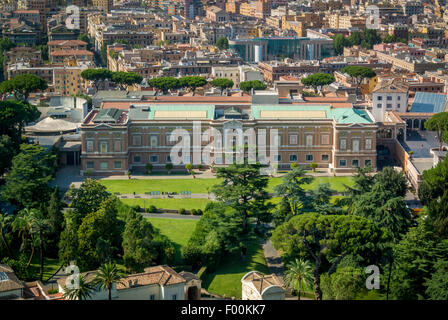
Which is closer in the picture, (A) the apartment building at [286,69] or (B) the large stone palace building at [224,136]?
(B) the large stone palace building at [224,136]

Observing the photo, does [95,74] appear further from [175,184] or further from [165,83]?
[175,184]

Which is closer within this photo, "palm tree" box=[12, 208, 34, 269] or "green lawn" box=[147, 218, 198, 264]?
"palm tree" box=[12, 208, 34, 269]

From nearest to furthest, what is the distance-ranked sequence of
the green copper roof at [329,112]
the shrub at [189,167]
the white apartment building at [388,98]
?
the green copper roof at [329,112]
the shrub at [189,167]
the white apartment building at [388,98]

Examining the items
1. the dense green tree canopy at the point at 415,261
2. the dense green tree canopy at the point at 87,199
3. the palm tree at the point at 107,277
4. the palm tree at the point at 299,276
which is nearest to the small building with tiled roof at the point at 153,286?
the palm tree at the point at 107,277

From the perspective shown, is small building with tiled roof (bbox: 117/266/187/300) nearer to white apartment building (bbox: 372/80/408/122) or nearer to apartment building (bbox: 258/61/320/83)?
white apartment building (bbox: 372/80/408/122)

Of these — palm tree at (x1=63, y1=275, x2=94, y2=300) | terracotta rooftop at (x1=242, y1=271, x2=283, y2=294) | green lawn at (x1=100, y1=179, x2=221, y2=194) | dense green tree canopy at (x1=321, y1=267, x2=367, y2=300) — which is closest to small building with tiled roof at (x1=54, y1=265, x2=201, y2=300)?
palm tree at (x1=63, y1=275, x2=94, y2=300)

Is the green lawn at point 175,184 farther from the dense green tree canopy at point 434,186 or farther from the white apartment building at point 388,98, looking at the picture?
the white apartment building at point 388,98

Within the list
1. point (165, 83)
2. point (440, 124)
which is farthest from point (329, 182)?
point (165, 83)
